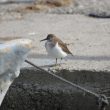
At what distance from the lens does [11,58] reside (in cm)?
623

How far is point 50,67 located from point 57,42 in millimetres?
519

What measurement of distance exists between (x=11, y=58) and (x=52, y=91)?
2.58 metres

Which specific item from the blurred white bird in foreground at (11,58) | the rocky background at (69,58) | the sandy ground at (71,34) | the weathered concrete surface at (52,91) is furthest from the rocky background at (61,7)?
the blurred white bird in foreground at (11,58)

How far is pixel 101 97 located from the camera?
26.3ft

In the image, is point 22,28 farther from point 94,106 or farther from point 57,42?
point 94,106

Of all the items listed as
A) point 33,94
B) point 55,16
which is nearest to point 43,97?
point 33,94

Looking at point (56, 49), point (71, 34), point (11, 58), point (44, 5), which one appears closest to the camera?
point (11, 58)

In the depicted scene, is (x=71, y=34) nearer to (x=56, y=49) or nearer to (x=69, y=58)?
(x=69, y=58)

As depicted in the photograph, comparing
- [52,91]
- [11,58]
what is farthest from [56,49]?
[11,58]

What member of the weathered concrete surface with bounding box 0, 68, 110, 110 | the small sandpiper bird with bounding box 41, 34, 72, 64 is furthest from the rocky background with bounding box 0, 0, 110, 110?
the small sandpiper bird with bounding box 41, 34, 72, 64

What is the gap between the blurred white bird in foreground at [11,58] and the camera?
6.18 metres

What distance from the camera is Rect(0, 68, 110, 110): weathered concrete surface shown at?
857 cm

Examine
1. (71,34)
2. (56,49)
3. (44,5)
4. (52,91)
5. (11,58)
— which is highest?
(11,58)

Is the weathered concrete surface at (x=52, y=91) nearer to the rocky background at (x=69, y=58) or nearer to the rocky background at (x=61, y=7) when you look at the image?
the rocky background at (x=69, y=58)
